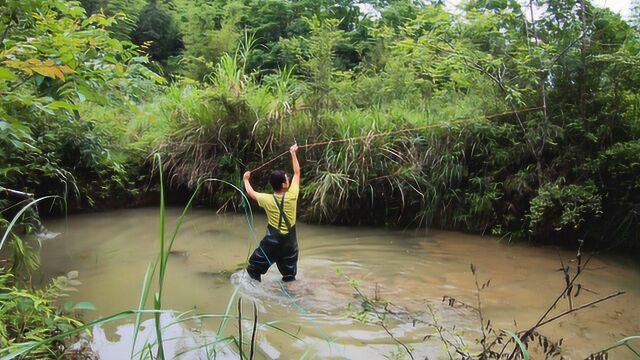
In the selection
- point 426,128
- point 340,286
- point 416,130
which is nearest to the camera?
point 340,286

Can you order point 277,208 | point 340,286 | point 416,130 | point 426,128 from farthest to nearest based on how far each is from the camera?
point 416,130, point 426,128, point 340,286, point 277,208

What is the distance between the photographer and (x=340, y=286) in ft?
15.7

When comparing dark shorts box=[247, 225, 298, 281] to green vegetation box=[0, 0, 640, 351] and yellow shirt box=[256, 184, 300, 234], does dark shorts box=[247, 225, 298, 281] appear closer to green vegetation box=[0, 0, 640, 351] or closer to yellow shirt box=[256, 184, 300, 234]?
yellow shirt box=[256, 184, 300, 234]

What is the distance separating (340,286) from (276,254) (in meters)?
0.72

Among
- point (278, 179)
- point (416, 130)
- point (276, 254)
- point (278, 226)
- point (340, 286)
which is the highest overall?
point (416, 130)

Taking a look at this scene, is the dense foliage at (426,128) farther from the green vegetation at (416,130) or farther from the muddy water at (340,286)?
the muddy water at (340,286)

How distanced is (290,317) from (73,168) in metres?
5.24

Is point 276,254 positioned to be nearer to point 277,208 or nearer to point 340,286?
point 277,208

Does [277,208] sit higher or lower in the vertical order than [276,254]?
higher

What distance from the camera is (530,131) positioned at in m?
6.33

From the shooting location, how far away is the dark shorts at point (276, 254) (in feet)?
15.2

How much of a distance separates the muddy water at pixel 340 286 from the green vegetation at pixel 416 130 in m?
0.52

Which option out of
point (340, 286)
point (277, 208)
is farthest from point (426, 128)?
point (277, 208)

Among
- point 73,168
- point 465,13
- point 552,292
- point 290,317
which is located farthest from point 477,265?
point 73,168
